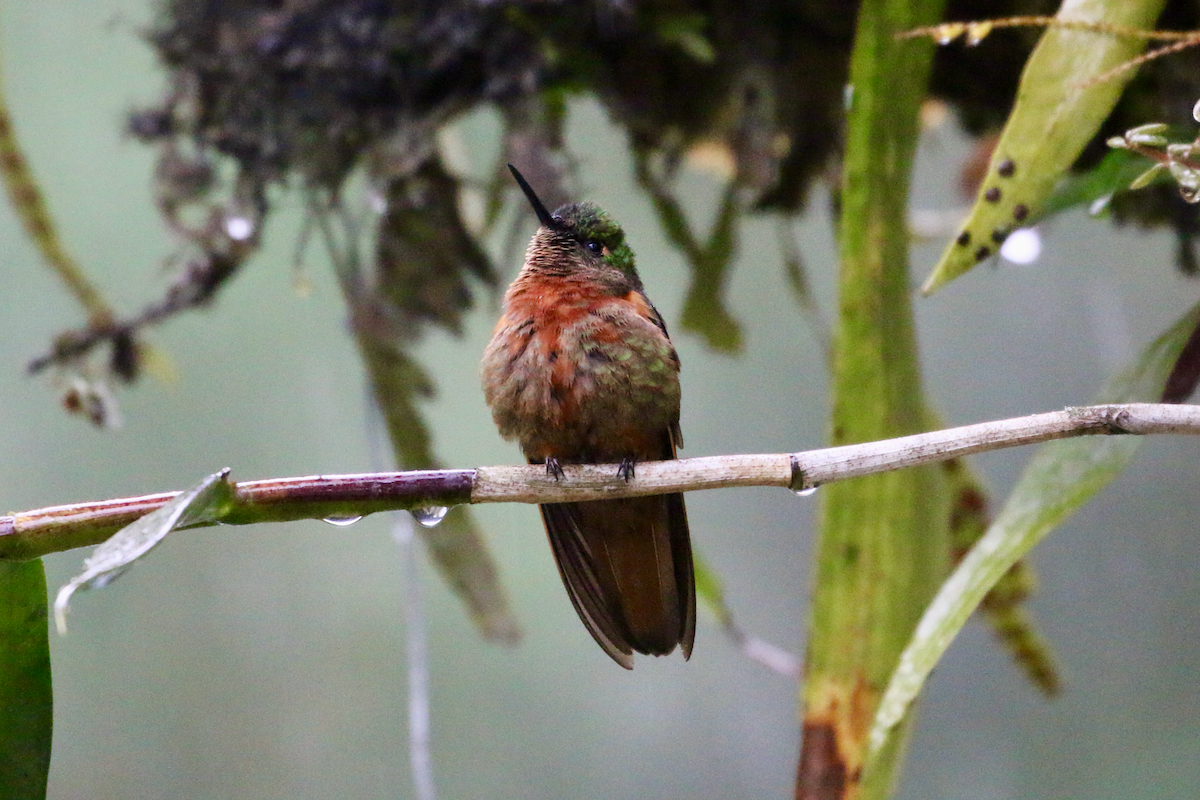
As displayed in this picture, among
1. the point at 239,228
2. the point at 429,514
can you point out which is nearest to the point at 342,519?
the point at 429,514

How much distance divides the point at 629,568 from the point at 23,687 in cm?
69

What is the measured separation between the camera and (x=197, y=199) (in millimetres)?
1875

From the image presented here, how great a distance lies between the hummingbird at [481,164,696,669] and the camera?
118 centimetres

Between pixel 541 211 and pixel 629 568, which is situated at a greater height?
pixel 541 211

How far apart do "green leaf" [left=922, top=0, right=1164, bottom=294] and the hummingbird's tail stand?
472mm

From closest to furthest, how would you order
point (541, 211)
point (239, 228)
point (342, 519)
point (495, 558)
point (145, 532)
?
point (145, 532) → point (342, 519) → point (541, 211) → point (239, 228) → point (495, 558)

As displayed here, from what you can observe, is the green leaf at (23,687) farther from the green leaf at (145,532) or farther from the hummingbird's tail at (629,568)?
the hummingbird's tail at (629,568)

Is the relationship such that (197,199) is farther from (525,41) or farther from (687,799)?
(687,799)

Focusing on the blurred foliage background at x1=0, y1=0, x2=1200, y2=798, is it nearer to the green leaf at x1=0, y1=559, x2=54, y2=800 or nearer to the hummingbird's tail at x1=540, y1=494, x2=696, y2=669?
the hummingbird's tail at x1=540, y1=494, x2=696, y2=669

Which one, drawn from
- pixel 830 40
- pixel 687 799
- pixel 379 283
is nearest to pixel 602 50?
pixel 830 40

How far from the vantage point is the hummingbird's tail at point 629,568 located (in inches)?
48.8

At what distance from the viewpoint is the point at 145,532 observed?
0.67m

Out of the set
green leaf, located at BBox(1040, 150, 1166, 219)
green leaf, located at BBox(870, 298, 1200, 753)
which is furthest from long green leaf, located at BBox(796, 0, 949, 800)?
green leaf, located at BBox(1040, 150, 1166, 219)

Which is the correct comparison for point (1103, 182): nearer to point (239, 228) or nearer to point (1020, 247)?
point (1020, 247)
